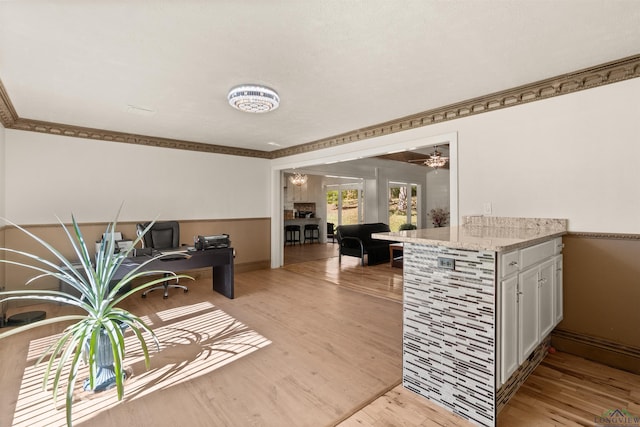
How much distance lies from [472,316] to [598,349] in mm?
1665

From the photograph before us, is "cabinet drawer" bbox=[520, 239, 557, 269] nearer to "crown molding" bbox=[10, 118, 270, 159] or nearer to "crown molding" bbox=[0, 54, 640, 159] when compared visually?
"crown molding" bbox=[0, 54, 640, 159]

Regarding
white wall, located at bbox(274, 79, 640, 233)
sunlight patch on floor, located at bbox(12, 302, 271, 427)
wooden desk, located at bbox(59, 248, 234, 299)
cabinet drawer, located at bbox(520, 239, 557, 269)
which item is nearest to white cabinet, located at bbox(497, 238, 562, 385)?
cabinet drawer, located at bbox(520, 239, 557, 269)

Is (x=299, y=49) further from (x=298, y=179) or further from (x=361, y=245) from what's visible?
(x=298, y=179)

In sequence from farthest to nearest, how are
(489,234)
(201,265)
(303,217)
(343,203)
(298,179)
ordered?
1. (343,203)
2. (303,217)
3. (298,179)
4. (201,265)
5. (489,234)

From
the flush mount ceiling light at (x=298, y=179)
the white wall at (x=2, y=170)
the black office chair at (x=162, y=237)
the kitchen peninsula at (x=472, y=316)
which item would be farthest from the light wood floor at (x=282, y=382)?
the flush mount ceiling light at (x=298, y=179)

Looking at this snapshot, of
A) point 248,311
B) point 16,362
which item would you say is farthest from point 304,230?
point 16,362

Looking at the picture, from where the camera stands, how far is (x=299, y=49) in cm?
219

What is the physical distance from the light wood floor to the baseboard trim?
9 centimetres

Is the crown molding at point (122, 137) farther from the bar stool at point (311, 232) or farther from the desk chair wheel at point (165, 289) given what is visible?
the bar stool at point (311, 232)

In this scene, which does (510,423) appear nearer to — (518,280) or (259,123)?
(518,280)

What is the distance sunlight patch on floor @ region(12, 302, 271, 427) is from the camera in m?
1.96

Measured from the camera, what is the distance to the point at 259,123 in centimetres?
414

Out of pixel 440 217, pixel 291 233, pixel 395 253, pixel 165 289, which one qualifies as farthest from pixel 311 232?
pixel 165 289

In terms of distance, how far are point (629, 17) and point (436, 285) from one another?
2007mm
